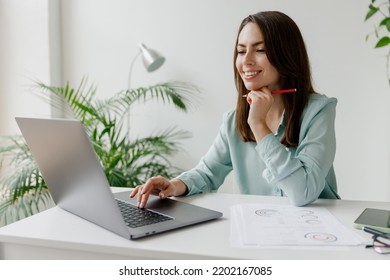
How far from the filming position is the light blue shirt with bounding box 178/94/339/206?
1163 mm

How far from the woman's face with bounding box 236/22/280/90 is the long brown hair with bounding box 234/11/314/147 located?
2 cm

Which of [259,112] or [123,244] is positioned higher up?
[259,112]

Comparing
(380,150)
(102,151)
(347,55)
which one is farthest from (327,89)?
(102,151)

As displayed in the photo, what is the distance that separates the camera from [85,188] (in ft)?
2.90

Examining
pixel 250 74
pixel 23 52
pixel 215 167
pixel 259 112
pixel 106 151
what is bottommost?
pixel 106 151

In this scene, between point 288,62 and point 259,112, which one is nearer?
point 259,112

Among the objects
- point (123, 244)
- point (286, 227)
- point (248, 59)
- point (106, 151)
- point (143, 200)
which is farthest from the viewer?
point (106, 151)

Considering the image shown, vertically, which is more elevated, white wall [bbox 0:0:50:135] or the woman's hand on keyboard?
white wall [bbox 0:0:50:135]

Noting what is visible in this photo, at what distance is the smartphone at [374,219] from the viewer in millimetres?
911

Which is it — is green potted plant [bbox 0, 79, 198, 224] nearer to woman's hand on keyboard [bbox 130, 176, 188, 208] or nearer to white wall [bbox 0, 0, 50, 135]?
white wall [bbox 0, 0, 50, 135]

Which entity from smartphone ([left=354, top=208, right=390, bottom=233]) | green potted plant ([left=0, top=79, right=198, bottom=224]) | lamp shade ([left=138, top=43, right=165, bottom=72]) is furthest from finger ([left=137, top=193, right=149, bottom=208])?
lamp shade ([left=138, top=43, right=165, bottom=72])

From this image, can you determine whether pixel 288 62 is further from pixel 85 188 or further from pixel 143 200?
pixel 85 188

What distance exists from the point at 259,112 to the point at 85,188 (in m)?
0.59

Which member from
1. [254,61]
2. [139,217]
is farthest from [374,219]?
[254,61]
